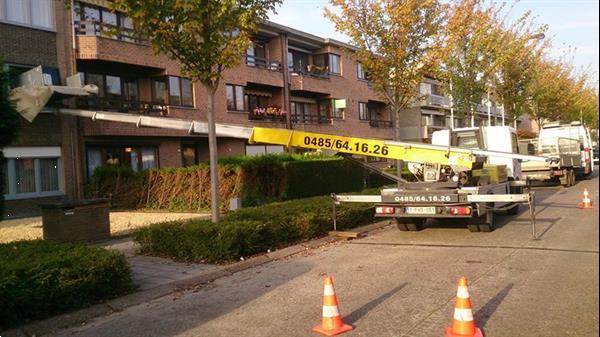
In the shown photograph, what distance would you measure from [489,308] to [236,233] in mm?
4576

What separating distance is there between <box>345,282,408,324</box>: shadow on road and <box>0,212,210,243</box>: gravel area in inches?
314

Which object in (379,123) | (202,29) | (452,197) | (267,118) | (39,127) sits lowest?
(452,197)

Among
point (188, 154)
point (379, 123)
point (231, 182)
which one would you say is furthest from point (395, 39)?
point (379, 123)

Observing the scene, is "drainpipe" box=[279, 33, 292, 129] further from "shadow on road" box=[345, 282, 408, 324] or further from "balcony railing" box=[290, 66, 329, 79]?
"shadow on road" box=[345, 282, 408, 324]

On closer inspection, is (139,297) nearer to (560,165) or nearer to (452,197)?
(452,197)

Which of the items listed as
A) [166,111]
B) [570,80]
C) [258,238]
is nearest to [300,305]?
[258,238]

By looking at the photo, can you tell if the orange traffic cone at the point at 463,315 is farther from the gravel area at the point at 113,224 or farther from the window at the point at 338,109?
the window at the point at 338,109

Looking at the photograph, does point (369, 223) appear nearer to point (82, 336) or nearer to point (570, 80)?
point (82, 336)

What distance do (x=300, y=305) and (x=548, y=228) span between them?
7.19 metres

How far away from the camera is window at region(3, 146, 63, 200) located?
19.2 metres

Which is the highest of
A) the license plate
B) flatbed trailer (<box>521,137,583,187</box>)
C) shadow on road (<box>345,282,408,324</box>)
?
flatbed trailer (<box>521,137,583,187</box>)

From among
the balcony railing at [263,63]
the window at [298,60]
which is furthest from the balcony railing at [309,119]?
the balcony railing at [263,63]

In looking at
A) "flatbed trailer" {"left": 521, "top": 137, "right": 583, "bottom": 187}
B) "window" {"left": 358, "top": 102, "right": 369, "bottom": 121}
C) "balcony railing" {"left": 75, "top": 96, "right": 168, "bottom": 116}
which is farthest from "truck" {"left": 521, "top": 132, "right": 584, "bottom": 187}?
"window" {"left": 358, "top": 102, "right": 369, "bottom": 121}

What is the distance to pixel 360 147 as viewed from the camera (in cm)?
1040
